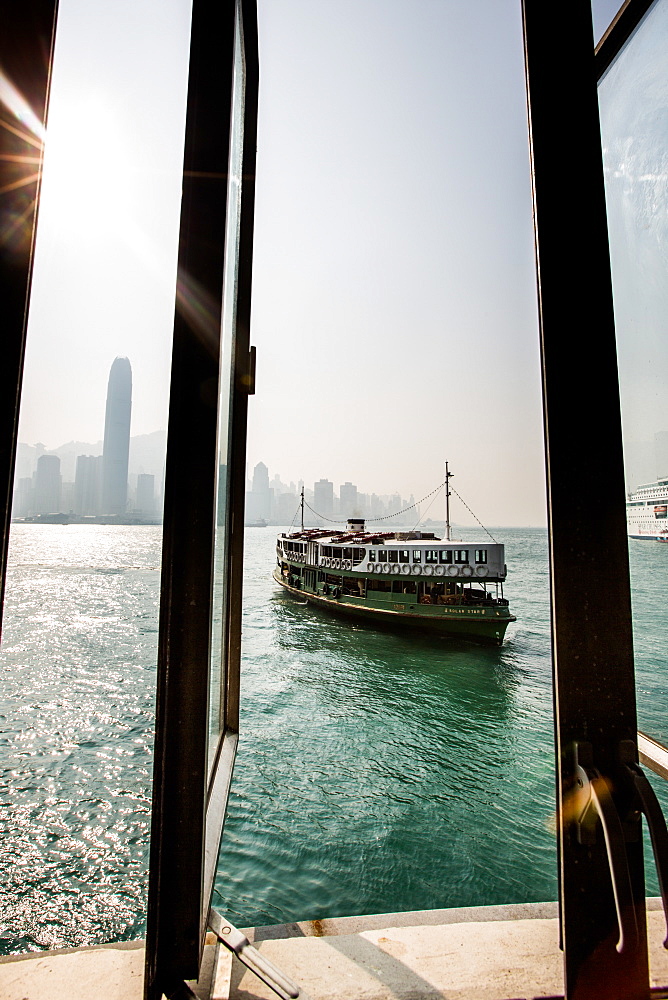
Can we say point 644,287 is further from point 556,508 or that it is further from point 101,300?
point 101,300

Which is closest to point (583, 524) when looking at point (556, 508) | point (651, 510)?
point (556, 508)

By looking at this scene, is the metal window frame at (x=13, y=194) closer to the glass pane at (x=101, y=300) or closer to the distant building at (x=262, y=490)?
the glass pane at (x=101, y=300)

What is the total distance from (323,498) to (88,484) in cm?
2117

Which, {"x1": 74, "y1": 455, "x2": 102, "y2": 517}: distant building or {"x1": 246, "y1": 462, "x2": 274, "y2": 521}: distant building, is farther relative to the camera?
{"x1": 246, "y1": 462, "x2": 274, "y2": 521}: distant building

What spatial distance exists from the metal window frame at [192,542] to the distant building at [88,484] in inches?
17.6

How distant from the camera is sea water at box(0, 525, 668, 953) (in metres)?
1.88

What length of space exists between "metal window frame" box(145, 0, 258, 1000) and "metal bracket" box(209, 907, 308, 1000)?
40 mm

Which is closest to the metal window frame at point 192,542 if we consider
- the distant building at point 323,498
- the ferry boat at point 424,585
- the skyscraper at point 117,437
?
the skyscraper at point 117,437

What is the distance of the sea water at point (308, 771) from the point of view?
6.16 feet

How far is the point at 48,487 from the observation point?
616mm

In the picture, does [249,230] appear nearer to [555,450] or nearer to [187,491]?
[187,491]

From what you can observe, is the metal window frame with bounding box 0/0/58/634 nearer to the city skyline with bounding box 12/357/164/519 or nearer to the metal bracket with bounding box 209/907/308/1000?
the city skyline with bounding box 12/357/164/519

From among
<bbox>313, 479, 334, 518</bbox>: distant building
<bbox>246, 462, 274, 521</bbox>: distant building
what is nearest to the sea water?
<bbox>246, 462, 274, 521</bbox>: distant building

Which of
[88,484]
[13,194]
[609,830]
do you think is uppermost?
[13,194]
